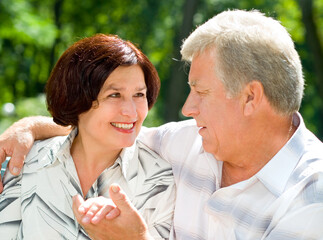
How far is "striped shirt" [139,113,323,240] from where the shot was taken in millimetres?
2307

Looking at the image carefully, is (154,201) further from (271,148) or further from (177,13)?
(177,13)

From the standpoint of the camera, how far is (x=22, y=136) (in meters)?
2.97

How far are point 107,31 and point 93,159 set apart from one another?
1389 cm

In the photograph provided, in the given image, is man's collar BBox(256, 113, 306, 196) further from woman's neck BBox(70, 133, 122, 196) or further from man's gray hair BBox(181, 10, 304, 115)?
woman's neck BBox(70, 133, 122, 196)

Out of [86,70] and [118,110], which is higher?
[86,70]

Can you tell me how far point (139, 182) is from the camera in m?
2.83

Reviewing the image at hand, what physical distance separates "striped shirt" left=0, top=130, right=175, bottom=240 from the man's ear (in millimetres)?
606

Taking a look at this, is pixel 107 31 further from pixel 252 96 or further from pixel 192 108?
pixel 252 96

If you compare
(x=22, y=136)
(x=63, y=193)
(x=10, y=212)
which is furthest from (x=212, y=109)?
(x=10, y=212)

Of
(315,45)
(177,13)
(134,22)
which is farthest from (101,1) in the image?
(315,45)

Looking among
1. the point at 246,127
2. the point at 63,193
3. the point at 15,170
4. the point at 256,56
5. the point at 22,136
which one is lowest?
the point at 63,193

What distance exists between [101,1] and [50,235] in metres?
14.8

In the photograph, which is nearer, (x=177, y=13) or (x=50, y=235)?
(x=50, y=235)

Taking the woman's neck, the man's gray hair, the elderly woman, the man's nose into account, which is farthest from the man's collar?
the woman's neck
